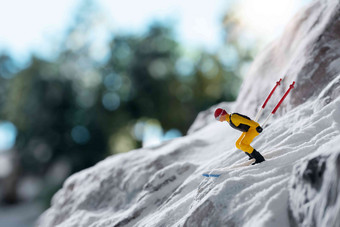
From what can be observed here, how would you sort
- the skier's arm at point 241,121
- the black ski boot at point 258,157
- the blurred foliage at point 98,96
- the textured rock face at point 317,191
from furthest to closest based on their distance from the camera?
1. the blurred foliage at point 98,96
2. the skier's arm at point 241,121
3. the black ski boot at point 258,157
4. the textured rock face at point 317,191

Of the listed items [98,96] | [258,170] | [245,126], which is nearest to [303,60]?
[245,126]

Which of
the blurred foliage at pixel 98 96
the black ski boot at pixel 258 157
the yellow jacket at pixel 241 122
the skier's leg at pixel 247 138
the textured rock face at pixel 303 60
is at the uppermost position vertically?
the blurred foliage at pixel 98 96

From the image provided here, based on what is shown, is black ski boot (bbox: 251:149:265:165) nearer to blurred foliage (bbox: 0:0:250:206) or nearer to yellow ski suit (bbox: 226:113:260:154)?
yellow ski suit (bbox: 226:113:260:154)

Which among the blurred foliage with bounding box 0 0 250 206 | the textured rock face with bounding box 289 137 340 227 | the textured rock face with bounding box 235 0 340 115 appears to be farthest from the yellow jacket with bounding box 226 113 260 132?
the blurred foliage with bounding box 0 0 250 206

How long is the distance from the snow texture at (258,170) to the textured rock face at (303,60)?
2 cm

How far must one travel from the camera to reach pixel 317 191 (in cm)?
376

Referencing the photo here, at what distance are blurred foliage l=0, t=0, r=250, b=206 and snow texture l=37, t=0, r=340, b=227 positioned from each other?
13.8m

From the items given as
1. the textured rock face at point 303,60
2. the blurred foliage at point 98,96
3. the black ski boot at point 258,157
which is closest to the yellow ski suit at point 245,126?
the black ski boot at point 258,157

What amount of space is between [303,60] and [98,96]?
722 inches

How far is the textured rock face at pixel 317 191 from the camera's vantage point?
3500 millimetres

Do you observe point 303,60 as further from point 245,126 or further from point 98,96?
point 98,96

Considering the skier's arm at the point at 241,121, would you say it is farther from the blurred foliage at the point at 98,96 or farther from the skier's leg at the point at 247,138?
Answer: the blurred foliage at the point at 98,96

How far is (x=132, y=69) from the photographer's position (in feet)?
81.9

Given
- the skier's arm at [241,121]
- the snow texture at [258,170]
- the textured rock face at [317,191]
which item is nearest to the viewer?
the textured rock face at [317,191]
